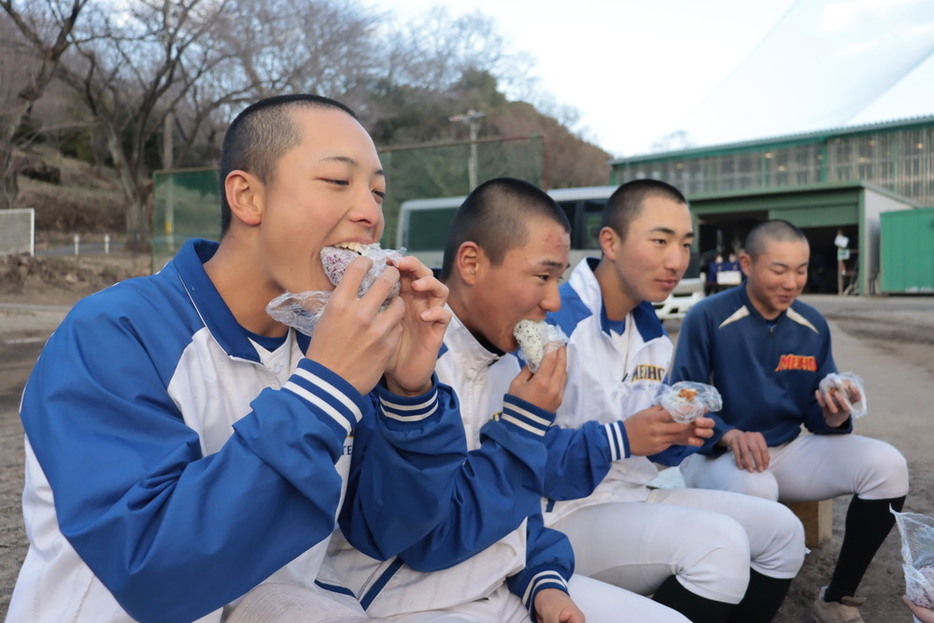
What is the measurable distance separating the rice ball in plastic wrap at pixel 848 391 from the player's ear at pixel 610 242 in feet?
3.36

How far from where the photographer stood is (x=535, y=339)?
229cm

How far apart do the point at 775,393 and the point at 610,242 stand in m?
1.07

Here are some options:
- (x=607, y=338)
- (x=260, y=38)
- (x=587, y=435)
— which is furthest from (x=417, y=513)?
(x=260, y=38)

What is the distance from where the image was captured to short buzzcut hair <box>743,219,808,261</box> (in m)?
3.53

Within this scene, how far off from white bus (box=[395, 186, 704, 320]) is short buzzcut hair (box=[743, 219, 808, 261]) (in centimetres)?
874

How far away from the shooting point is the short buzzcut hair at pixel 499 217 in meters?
2.45

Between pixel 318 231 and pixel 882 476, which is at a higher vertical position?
pixel 318 231

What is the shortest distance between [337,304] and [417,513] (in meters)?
0.57

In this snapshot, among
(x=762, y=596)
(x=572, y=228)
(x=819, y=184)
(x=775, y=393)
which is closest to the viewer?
(x=762, y=596)

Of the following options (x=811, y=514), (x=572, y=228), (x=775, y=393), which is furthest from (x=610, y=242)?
(x=572, y=228)

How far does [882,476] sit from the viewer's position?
9.82ft

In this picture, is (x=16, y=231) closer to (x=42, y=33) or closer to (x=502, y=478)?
(x=42, y=33)

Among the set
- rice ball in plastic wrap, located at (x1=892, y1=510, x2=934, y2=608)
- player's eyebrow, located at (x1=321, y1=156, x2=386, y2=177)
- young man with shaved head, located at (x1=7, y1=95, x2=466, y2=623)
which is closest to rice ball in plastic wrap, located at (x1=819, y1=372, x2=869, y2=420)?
rice ball in plastic wrap, located at (x1=892, y1=510, x2=934, y2=608)

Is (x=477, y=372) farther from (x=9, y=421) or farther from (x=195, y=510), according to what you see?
(x=9, y=421)
